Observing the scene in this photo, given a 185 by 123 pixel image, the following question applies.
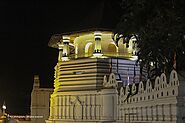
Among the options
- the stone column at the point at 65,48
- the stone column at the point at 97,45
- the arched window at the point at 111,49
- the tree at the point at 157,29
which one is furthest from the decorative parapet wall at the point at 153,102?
the stone column at the point at 65,48

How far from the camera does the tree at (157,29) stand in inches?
383

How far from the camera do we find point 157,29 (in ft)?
32.5

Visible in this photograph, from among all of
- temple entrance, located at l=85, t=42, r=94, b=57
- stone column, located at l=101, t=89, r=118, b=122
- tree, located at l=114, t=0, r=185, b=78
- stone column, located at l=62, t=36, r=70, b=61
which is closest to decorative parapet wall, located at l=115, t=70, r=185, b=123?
tree, located at l=114, t=0, r=185, b=78

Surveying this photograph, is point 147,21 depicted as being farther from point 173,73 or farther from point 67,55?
point 67,55

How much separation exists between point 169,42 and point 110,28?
1500 cm

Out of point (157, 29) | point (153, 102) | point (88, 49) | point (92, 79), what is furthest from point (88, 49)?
point (157, 29)

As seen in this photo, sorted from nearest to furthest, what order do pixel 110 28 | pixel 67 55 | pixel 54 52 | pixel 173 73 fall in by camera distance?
pixel 173 73 → pixel 110 28 → pixel 67 55 → pixel 54 52

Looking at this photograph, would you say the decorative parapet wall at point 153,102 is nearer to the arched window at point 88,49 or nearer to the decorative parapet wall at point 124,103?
the decorative parapet wall at point 124,103

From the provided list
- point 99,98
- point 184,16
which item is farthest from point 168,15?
point 99,98

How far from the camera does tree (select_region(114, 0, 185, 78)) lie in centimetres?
972

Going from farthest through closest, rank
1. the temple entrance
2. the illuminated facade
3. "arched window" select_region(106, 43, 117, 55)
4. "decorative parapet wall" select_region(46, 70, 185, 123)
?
the temple entrance < "arched window" select_region(106, 43, 117, 55) < the illuminated facade < "decorative parapet wall" select_region(46, 70, 185, 123)

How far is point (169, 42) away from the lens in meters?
9.88

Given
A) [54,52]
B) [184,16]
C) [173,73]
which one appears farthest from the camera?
[54,52]

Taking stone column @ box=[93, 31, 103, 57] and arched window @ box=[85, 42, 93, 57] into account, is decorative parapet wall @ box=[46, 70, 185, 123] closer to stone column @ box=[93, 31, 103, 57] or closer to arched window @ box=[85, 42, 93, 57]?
stone column @ box=[93, 31, 103, 57]
